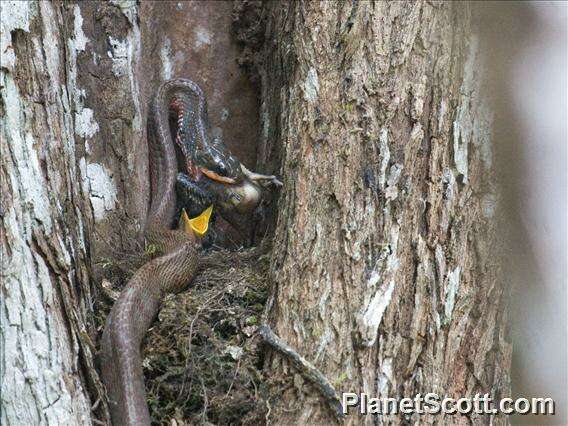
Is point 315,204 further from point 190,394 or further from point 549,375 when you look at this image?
point 549,375

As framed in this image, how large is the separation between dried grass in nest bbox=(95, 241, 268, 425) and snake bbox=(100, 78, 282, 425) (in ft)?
0.42

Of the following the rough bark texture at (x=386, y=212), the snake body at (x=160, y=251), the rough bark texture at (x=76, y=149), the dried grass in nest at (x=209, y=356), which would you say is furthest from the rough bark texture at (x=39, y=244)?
the rough bark texture at (x=386, y=212)

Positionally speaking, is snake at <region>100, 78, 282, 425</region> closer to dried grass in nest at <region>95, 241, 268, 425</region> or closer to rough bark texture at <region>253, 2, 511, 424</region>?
dried grass in nest at <region>95, 241, 268, 425</region>

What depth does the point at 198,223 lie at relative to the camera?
4789 millimetres

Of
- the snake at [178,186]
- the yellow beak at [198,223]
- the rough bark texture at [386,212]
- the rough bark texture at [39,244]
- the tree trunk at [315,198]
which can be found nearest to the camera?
the rough bark texture at [39,244]

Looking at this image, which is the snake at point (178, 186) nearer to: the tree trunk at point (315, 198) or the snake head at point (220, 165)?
the snake head at point (220, 165)

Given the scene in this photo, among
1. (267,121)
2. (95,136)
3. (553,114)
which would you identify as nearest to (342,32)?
(267,121)

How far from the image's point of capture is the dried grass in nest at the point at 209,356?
11.3 ft

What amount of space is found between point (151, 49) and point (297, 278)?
75.3 inches

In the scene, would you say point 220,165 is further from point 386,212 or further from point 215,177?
point 386,212

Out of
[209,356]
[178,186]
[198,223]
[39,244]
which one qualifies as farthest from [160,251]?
[39,244]

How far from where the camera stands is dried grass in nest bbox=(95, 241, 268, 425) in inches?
135

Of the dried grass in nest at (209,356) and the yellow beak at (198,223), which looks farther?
the yellow beak at (198,223)

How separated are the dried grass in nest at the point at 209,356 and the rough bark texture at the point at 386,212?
159mm
